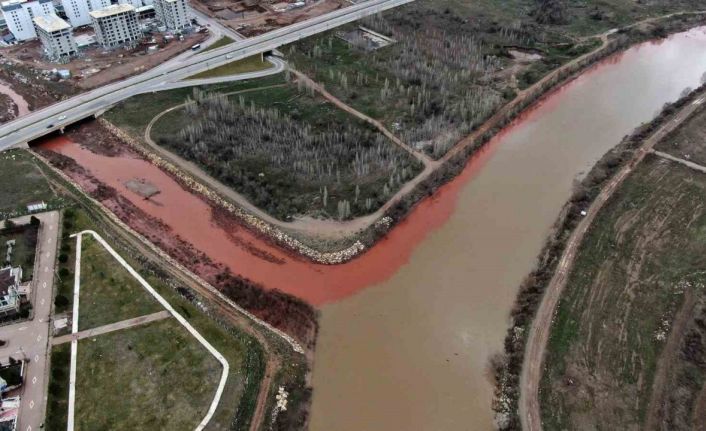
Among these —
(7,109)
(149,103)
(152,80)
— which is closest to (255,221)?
(149,103)

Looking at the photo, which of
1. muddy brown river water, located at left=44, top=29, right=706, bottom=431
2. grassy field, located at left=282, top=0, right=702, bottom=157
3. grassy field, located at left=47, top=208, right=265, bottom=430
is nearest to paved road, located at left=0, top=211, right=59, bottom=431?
grassy field, located at left=47, top=208, right=265, bottom=430

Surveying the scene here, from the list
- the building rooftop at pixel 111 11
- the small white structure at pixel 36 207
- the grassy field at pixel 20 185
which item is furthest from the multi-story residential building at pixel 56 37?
the small white structure at pixel 36 207


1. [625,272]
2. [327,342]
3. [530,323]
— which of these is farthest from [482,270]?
[327,342]

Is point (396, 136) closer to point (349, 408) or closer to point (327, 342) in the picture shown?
point (327, 342)

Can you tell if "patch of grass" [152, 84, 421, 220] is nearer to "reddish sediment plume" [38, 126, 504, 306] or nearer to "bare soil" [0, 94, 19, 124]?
"reddish sediment plume" [38, 126, 504, 306]

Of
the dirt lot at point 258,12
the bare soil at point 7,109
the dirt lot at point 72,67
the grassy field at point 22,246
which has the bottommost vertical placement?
the grassy field at point 22,246

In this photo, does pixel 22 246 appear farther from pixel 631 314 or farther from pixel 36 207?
pixel 631 314

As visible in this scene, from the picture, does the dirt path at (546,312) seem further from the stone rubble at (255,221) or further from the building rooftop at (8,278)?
the building rooftop at (8,278)
